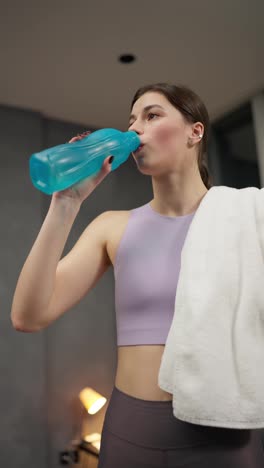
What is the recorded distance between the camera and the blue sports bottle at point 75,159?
0.63m

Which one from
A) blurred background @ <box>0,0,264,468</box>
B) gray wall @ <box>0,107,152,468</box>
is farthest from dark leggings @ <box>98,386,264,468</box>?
gray wall @ <box>0,107,152,468</box>

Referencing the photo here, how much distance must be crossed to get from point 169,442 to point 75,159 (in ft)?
1.51

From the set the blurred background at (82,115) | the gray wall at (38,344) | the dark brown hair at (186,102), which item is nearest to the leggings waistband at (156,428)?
the dark brown hair at (186,102)

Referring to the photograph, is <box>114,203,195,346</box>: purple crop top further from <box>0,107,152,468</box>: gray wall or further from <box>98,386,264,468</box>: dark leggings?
<box>0,107,152,468</box>: gray wall

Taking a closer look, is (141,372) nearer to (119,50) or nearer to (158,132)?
(158,132)

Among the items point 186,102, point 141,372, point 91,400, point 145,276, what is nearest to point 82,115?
point 91,400

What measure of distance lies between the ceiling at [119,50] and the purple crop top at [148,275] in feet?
4.33

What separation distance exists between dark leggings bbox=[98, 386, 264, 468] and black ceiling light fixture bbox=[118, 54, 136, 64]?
5.90ft

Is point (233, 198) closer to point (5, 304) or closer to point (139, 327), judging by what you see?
point (139, 327)

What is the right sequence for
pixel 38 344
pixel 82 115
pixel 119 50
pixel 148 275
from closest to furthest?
pixel 148 275, pixel 119 50, pixel 38 344, pixel 82 115

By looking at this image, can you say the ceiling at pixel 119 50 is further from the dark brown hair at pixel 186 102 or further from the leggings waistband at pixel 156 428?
the leggings waistband at pixel 156 428

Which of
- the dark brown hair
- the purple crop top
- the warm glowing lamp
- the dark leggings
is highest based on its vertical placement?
the dark brown hair

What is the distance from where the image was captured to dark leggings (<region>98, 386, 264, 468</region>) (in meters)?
0.66

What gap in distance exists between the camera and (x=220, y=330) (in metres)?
0.67
